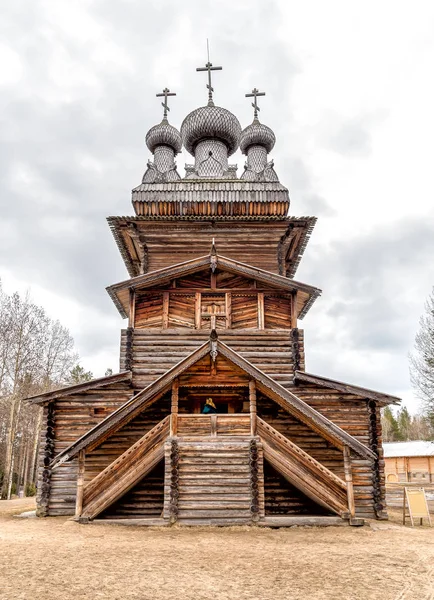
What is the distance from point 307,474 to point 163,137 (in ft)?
67.9

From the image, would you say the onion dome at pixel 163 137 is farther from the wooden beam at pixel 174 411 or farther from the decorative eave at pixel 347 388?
the wooden beam at pixel 174 411

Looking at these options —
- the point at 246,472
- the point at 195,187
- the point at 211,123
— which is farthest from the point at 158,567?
the point at 211,123

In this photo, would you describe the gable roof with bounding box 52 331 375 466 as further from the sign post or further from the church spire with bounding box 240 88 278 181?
the church spire with bounding box 240 88 278 181

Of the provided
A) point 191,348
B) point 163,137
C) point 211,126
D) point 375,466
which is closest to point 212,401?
point 191,348

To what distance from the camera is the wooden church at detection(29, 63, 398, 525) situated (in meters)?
11.9

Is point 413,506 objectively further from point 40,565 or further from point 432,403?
point 432,403

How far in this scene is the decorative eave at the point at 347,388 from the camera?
13.6 meters

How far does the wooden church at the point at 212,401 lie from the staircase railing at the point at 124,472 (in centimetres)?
3

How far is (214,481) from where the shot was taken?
11859 mm

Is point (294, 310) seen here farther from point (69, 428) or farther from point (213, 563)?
point (213, 563)

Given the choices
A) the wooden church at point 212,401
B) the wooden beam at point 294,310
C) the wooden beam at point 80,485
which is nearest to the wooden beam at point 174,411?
the wooden church at point 212,401

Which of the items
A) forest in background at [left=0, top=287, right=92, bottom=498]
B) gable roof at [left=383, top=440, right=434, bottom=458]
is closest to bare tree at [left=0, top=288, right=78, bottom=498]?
forest in background at [left=0, top=287, right=92, bottom=498]

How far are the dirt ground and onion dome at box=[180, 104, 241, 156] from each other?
19.2m

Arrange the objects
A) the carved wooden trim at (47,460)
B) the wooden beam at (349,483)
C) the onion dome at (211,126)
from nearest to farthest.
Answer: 1. the wooden beam at (349,483)
2. the carved wooden trim at (47,460)
3. the onion dome at (211,126)
